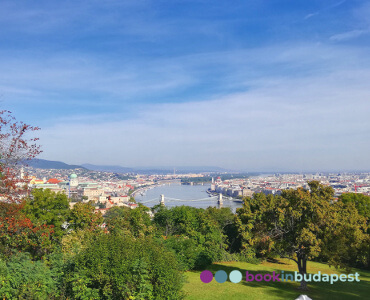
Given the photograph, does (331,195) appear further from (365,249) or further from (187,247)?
(187,247)

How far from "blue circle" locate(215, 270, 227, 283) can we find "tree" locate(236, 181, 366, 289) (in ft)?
5.51

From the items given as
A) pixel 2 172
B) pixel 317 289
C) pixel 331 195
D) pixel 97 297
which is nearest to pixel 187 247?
pixel 317 289

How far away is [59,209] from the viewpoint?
12734 mm

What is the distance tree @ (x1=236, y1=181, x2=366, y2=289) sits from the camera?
730 centimetres

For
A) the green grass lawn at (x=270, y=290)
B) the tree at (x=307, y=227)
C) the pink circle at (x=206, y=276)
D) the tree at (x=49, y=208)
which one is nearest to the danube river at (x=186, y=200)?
the tree at (x=49, y=208)

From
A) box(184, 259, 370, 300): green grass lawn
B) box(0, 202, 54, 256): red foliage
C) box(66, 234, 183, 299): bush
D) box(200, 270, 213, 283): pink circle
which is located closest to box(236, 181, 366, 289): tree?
box(184, 259, 370, 300): green grass lawn

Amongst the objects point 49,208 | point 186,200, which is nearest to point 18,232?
point 49,208

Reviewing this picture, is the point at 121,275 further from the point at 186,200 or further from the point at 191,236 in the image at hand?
the point at 186,200

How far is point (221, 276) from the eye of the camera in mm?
9445

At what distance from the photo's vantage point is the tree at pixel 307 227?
730cm

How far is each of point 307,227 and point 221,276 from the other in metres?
3.25

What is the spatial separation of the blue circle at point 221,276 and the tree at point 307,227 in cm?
168

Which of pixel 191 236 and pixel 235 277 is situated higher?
pixel 191 236

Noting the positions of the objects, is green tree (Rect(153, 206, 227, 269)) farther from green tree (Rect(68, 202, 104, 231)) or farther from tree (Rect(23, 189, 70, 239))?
tree (Rect(23, 189, 70, 239))
